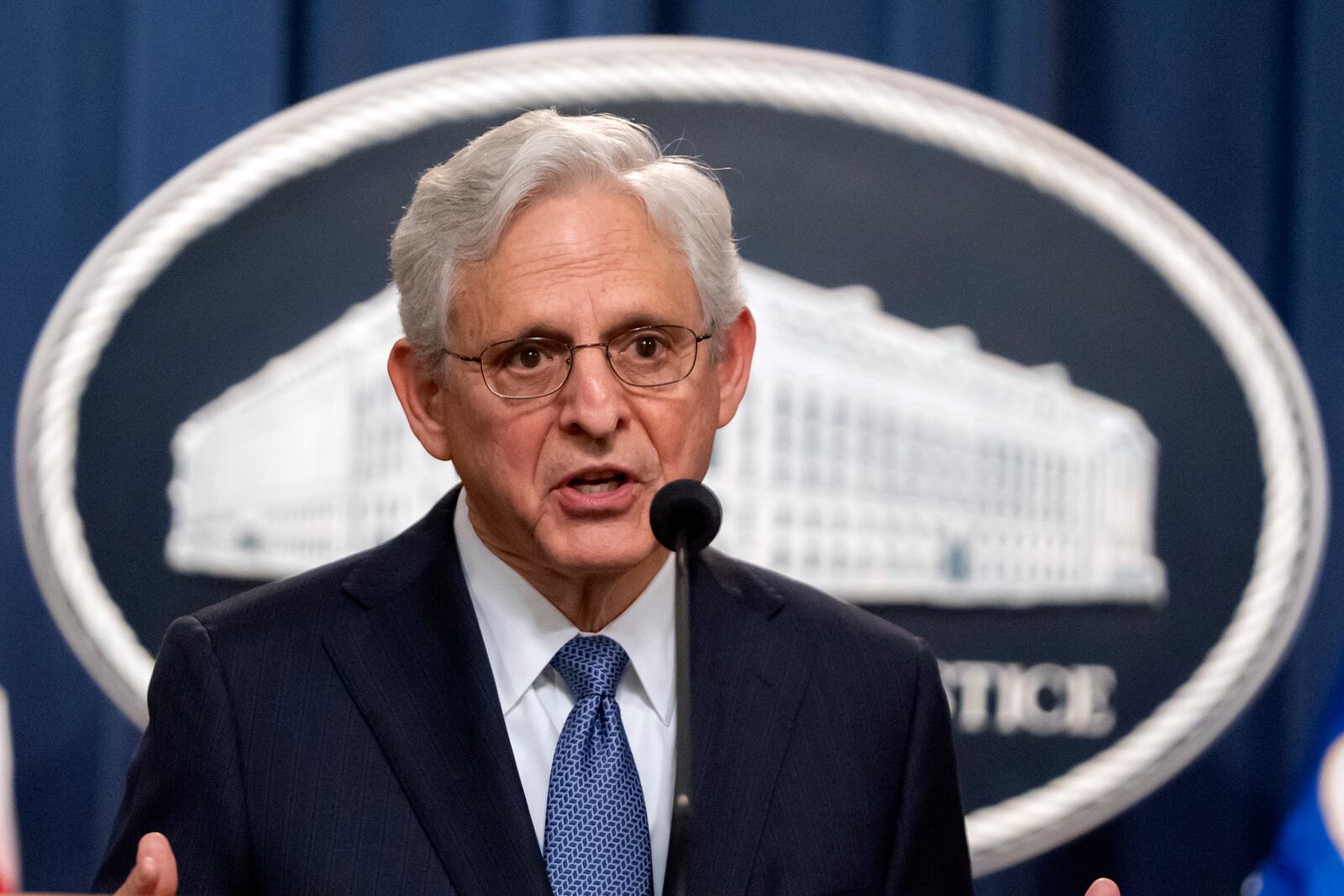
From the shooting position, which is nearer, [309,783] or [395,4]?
[309,783]

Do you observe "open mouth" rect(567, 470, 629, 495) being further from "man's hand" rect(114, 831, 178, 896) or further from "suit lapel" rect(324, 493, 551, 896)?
"man's hand" rect(114, 831, 178, 896)

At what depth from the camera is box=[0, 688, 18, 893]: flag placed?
1.74 meters

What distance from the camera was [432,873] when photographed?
3.66ft

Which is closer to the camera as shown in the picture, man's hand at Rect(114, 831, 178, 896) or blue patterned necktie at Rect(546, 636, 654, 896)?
man's hand at Rect(114, 831, 178, 896)

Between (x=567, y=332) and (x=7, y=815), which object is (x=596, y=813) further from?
(x=7, y=815)

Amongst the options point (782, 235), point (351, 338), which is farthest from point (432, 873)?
point (782, 235)

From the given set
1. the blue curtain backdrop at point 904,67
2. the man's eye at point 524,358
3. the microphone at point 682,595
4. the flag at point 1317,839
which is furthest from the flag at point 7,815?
the flag at point 1317,839

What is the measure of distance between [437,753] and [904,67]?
1.14 m

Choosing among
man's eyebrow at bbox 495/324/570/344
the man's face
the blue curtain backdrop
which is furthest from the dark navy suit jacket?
the blue curtain backdrop

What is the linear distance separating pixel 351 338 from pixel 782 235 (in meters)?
0.58

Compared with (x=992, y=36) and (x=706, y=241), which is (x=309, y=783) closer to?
(x=706, y=241)

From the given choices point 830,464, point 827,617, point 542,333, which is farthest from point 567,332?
point 830,464

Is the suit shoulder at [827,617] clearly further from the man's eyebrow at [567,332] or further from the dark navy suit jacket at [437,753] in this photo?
the man's eyebrow at [567,332]

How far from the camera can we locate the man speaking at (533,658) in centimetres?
113
